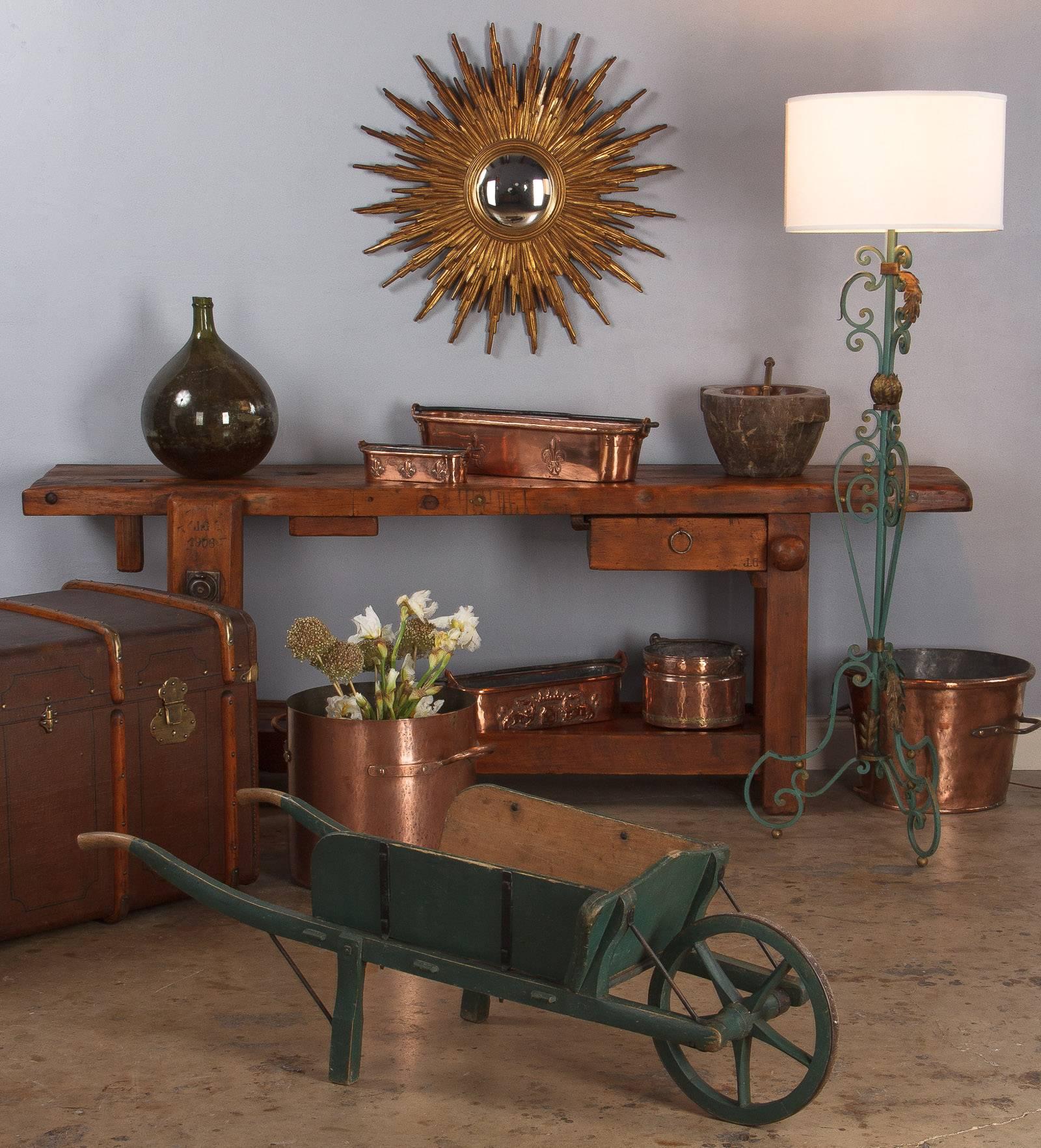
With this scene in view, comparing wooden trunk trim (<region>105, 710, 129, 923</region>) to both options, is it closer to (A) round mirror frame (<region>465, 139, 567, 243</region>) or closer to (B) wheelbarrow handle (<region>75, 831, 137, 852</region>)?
(B) wheelbarrow handle (<region>75, 831, 137, 852</region>)

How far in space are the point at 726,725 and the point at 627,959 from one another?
1744 mm

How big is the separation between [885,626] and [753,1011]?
5.57 ft

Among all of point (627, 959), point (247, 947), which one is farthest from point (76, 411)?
point (627, 959)

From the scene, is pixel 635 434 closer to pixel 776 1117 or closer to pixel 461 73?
pixel 461 73

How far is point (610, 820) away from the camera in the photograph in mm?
2553

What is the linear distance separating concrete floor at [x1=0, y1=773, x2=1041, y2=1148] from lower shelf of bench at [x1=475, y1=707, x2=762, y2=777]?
518 mm

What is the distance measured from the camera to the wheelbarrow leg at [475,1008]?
2674mm

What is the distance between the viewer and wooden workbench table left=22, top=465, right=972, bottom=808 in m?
3.64

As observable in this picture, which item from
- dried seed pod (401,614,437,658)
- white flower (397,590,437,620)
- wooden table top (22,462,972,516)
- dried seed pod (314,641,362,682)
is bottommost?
dried seed pod (314,641,362,682)

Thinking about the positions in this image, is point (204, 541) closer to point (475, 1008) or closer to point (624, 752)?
point (624, 752)

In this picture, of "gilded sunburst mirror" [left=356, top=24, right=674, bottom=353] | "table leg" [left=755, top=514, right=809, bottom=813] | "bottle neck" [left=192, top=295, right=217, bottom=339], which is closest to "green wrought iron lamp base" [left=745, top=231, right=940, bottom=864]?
"table leg" [left=755, top=514, right=809, bottom=813]

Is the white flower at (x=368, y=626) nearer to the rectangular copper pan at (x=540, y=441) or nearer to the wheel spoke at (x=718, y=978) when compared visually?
the rectangular copper pan at (x=540, y=441)

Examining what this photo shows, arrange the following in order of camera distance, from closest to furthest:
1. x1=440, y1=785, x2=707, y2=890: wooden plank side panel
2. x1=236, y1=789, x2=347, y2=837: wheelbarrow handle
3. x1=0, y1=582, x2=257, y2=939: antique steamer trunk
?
Result: 1. x1=440, y1=785, x2=707, y2=890: wooden plank side panel
2. x1=236, y1=789, x2=347, y2=837: wheelbarrow handle
3. x1=0, y1=582, x2=257, y2=939: antique steamer trunk

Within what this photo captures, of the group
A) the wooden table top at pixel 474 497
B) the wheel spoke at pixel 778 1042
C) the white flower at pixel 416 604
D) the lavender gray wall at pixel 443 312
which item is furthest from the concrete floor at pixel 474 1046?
the lavender gray wall at pixel 443 312
